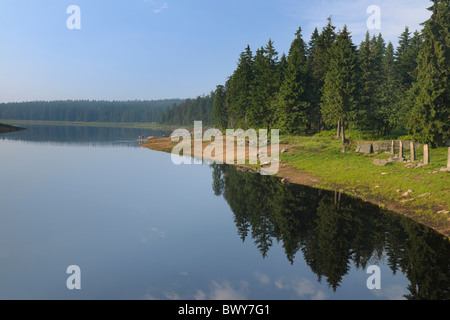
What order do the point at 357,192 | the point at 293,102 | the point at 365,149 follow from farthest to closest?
1. the point at 293,102
2. the point at 365,149
3. the point at 357,192

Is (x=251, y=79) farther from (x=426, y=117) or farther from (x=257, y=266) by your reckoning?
(x=257, y=266)

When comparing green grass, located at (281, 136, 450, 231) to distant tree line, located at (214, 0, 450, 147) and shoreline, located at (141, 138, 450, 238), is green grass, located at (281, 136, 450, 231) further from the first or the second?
distant tree line, located at (214, 0, 450, 147)

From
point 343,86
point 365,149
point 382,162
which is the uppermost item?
point 343,86

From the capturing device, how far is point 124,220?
60.8 feet

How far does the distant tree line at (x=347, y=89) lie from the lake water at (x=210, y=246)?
22.4 m

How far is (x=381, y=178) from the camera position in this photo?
24.6 m

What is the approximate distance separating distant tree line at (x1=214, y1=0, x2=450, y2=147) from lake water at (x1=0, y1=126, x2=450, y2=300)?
73.6ft

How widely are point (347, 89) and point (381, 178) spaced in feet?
76.7

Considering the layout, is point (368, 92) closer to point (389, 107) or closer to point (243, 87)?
point (389, 107)

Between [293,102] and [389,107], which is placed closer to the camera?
[389,107]

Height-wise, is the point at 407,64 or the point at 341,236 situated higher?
the point at 407,64

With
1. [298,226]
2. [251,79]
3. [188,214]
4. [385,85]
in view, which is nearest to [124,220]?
[188,214]

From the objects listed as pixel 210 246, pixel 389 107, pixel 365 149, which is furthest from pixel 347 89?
pixel 210 246
